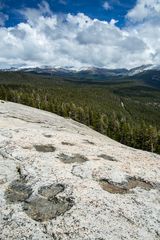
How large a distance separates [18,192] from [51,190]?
2282 mm

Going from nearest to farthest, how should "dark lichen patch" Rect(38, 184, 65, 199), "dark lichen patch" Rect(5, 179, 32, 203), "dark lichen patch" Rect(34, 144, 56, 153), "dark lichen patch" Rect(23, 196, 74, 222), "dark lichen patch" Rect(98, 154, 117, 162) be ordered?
"dark lichen patch" Rect(23, 196, 74, 222), "dark lichen patch" Rect(5, 179, 32, 203), "dark lichen patch" Rect(38, 184, 65, 199), "dark lichen patch" Rect(98, 154, 117, 162), "dark lichen patch" Rect(34, 144, 56, 153)

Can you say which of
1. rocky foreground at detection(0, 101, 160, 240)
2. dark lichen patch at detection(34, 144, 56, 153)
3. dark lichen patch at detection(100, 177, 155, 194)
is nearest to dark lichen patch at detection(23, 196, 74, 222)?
rocky foreground at detection(0, 101, 160, 240)

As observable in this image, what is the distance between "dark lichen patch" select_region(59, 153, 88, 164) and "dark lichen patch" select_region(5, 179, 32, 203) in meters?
5.56

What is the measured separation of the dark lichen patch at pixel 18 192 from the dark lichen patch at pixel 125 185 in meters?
5.51

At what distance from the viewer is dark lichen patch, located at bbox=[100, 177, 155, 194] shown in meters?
21.0

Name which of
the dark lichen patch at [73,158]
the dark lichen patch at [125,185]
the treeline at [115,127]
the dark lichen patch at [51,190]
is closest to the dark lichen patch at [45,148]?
the dark lichen patch at [73,158]

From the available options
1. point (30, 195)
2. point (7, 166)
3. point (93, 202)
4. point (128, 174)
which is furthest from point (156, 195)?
point (7, 166)

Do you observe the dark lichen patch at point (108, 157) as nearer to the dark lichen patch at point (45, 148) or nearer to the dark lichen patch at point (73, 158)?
the dark lichen patch at point (73, 158)

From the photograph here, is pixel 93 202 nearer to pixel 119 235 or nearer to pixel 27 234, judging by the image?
pixel 119 235

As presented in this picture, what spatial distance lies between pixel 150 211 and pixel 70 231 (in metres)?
5.66

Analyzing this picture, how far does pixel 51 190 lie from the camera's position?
2027 centimetres

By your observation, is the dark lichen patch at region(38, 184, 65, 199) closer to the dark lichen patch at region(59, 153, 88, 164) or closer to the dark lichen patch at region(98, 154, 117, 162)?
the dark lichen patch at region(59, 153, 88, 164)

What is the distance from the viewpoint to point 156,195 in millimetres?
20703

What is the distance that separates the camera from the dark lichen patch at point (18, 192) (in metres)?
19.1
